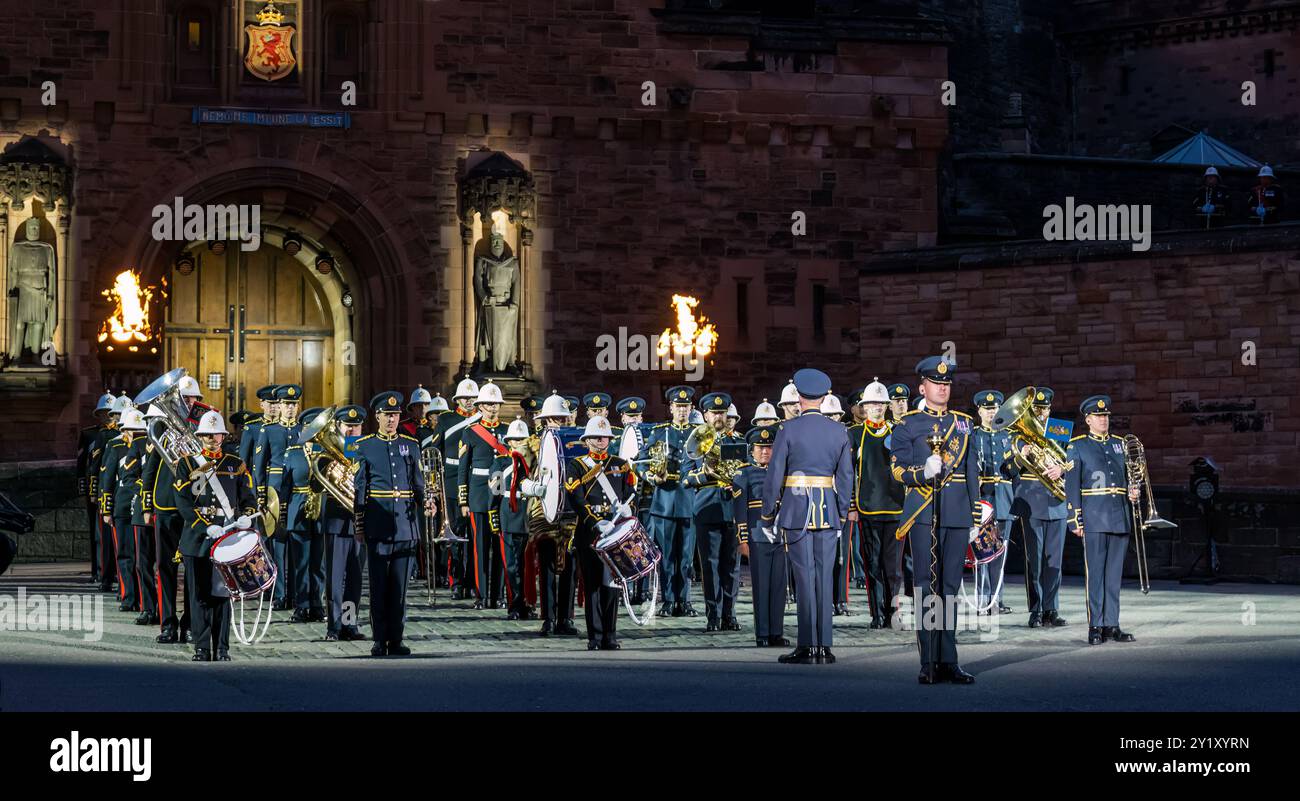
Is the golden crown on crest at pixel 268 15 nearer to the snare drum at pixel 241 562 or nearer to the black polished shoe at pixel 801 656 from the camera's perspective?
the snare drum at pixel 241 562

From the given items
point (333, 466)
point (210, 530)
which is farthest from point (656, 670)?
point (333, 466)

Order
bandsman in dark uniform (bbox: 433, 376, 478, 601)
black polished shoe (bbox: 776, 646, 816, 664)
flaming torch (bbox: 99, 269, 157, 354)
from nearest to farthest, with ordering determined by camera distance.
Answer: black polished shoe (bbox: 776, 646, 816, 664), bandsman in dark uniform (bbox: 433, 376, 478, 601), flaming torch (bbox: 99, 269, 157, 354)

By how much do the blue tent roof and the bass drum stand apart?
2785cm

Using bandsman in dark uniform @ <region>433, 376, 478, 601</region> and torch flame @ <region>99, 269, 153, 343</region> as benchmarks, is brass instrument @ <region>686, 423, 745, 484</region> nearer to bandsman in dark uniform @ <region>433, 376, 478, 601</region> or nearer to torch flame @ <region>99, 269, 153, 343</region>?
bandsman in dark uniform @ <region>433, 376, 478, 601</region>

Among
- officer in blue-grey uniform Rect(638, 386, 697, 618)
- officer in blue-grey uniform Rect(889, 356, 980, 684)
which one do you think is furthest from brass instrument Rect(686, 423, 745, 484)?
officer in blue-grey uniform Rect(889, 356, 980, 684)

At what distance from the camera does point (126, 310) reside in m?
27.5

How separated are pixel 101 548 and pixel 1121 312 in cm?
1430

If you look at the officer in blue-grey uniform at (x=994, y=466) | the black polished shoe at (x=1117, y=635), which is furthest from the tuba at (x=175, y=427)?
the black polished shoe at (x=1117, y=635)

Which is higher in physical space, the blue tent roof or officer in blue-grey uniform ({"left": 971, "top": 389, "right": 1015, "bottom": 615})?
the blue tent roof

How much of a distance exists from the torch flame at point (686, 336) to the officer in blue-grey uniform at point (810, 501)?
50.9 feet

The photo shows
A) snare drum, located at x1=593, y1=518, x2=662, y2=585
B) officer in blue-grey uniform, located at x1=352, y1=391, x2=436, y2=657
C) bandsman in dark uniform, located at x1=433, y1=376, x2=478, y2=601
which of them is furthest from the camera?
bandsman in dark uniform, located at x1=433, y1=376, x2=478, y2=601

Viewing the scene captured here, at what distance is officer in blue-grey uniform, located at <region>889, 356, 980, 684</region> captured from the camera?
1244 cm

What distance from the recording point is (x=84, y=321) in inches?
1081

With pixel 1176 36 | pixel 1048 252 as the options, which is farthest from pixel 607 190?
pixel 1176 36
